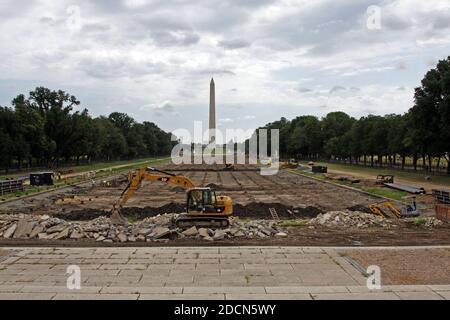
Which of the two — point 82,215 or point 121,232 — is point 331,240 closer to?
point 121,232

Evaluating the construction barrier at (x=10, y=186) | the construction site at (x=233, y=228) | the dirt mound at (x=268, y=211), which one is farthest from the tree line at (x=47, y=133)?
the dirt mound at (x=268, y=211)

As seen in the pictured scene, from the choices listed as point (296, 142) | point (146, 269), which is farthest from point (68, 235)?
point (296, 142)

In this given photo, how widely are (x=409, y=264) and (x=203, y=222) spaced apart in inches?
426

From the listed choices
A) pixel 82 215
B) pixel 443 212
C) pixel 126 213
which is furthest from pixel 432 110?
pixel 82 215

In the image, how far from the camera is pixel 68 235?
2139 centimetres

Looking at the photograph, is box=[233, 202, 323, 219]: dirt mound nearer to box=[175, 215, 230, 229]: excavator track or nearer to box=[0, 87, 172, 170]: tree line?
box=[175, 215, 230, 229]: excavator track

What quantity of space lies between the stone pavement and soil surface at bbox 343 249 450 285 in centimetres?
69

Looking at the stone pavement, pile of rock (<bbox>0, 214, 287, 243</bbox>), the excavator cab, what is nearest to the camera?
the stone pavement

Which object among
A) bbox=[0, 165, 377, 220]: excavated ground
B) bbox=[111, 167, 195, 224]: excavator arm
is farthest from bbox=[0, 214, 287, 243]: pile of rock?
bbox=[0, 165, 377, 220]: excavated ground

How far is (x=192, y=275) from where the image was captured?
14.7 meters

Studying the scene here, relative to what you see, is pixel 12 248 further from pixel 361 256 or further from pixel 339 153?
pixel 339 153

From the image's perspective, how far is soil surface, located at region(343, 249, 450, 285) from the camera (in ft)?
45.7

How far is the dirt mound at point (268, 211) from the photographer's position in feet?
107

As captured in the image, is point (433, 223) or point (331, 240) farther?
point (433, 223)
